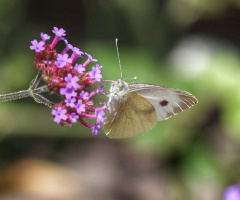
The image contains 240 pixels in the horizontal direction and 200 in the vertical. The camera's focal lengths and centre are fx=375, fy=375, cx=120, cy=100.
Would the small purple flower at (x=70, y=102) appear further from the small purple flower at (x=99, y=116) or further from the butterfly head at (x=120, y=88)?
the butterfly head at (x=120, y=88)

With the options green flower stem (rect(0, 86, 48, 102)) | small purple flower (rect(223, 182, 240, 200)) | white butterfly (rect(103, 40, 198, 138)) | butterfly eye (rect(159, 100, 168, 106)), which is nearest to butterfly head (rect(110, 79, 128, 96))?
white butterfly (rect(103, 40, 198, 138))

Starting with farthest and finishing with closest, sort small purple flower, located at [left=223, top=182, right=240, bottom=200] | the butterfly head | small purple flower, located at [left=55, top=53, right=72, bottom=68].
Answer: small purple flower, located at [left=223, top=182, right=240, bottom=200]
the butterfly head
small purple flower, located at [left=55, top=53, right=72, bottom=68]

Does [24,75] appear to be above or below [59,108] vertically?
above

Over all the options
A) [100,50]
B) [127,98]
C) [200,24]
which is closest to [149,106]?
[127,98]

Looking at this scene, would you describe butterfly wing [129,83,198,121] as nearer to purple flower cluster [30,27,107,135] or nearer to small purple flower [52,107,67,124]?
purple flower cluster [30,27,107,135]

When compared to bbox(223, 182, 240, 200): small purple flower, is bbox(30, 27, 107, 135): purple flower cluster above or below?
above

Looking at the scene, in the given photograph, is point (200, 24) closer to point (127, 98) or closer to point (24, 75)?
point (24, 75)

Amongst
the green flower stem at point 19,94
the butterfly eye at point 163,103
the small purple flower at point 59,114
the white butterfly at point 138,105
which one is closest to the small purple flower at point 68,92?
the small purple flower at point 59,114
